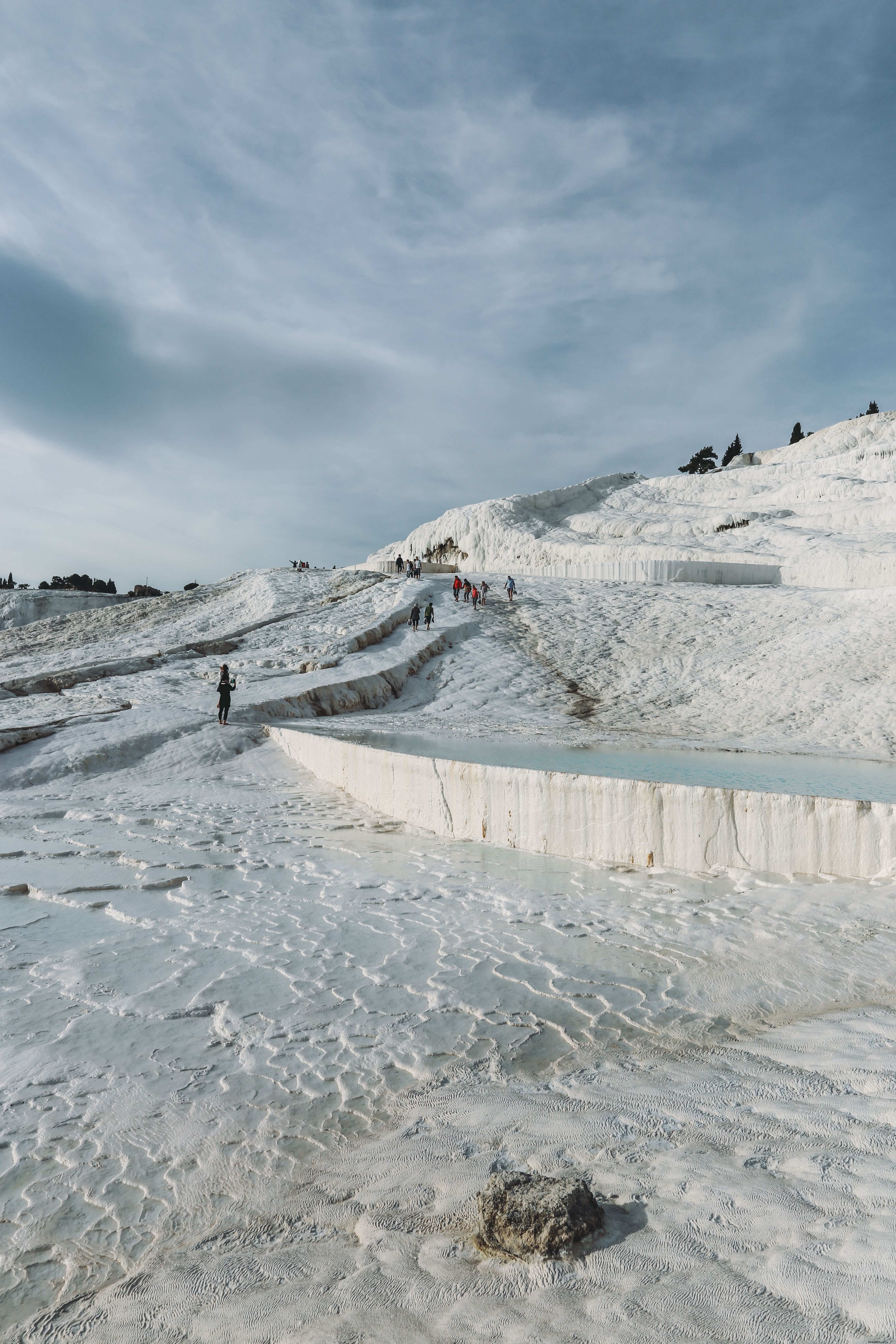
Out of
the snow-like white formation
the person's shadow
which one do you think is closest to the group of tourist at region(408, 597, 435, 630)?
the person's shadow

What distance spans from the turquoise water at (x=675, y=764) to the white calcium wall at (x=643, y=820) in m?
0.22

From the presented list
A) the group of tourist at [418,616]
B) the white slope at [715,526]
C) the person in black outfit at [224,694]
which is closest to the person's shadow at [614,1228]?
the person in black outfit at [224,694]

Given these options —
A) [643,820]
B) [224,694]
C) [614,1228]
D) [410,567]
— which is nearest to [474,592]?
[410,567]

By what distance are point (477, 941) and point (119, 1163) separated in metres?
2.53

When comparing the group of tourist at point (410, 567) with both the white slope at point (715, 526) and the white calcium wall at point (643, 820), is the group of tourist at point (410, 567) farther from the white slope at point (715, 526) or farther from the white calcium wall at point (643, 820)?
the white calcium wall at point (643, 820)

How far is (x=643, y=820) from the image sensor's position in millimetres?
6500

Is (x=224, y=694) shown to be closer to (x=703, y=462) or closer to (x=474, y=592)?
(x=474, y=592)

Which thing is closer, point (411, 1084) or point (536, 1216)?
point (536, 1216)

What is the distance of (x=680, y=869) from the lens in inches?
249

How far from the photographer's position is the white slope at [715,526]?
25703 millimetres

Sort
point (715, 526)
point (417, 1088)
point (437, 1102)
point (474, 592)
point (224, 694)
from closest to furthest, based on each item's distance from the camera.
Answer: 1. point (437, 1102)
2. point (417, 1088)
3. point (224, 694)
4. point (474, 592)
5. point (715, 526)

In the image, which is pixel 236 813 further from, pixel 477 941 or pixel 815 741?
pixel 815 741

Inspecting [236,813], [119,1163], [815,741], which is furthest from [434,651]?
[119,1163]

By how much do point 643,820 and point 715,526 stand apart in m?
29.0
